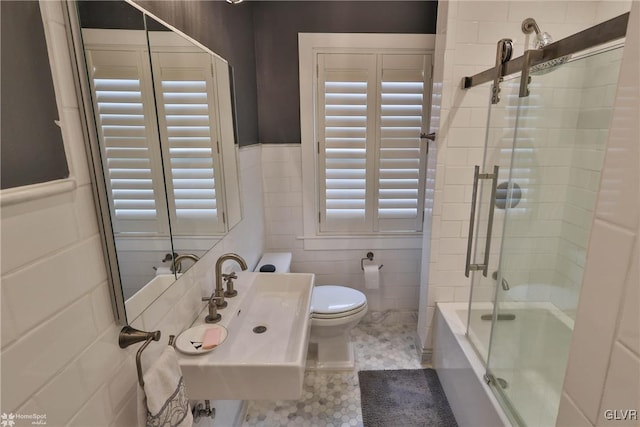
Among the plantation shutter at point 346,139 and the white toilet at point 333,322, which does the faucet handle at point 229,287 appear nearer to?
the white toilet at point 333,322

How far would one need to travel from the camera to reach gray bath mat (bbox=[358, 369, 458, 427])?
1858mm

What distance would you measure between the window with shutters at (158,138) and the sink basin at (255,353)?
1.27ft

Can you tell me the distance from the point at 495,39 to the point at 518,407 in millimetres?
1919

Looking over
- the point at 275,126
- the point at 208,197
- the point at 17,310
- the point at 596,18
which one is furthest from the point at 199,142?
the point at 596,18

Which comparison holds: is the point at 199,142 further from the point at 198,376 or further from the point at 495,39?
the point at 495,39

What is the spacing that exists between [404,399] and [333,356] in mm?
524

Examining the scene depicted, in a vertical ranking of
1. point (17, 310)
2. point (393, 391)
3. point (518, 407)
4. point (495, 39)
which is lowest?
point (393, 391)

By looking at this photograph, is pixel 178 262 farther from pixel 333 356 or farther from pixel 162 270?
pixel 333 356

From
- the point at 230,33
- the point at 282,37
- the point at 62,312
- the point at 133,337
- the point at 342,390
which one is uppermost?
the point at 282,37

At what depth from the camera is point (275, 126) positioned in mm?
2605

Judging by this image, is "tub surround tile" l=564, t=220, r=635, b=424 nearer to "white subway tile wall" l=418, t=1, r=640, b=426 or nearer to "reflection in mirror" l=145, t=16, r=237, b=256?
"white subway tile wall" l=418, t=1, r=640, b=426

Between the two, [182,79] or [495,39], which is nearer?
[182,79]

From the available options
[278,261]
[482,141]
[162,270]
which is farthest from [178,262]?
[482,141]

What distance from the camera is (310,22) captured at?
7.92ft
